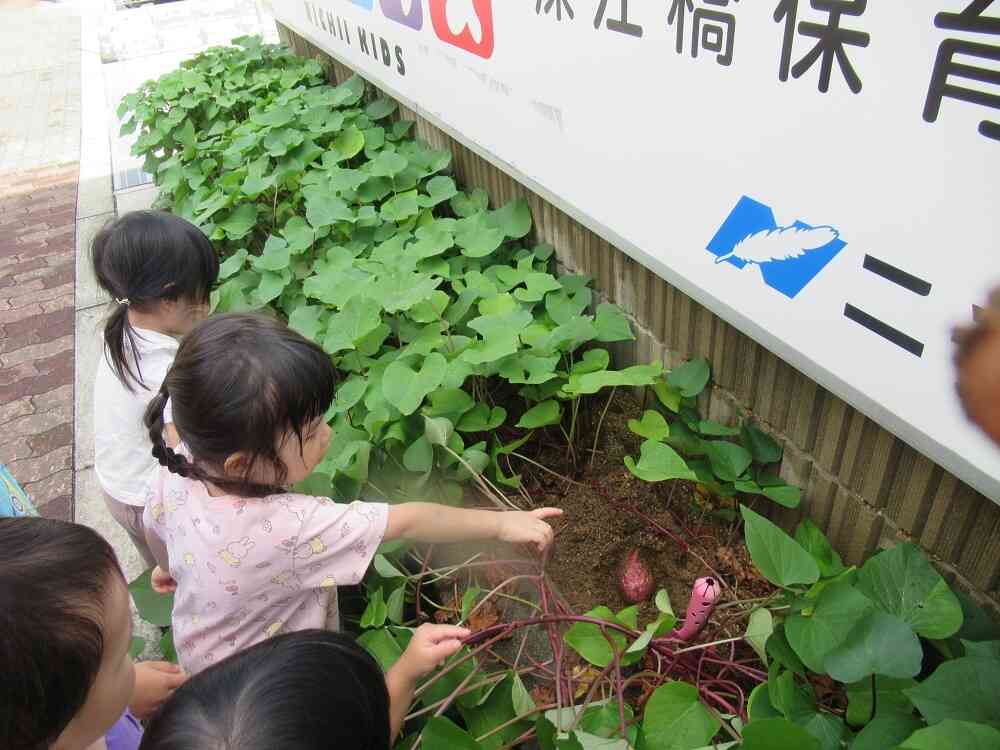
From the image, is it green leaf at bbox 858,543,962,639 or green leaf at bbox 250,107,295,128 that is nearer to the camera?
green leaf at bbox 858,543,962,639

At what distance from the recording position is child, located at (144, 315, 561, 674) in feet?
3.83

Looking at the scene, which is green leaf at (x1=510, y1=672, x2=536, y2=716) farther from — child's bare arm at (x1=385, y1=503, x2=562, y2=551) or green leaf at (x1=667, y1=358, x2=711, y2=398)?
green leaf at (x1=667, y1=358, x2=711, y2=398)

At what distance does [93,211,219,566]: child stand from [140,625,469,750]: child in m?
1.07

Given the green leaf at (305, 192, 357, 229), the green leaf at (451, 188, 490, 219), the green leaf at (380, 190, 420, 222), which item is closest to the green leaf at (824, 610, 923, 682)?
the green leaf at (451, 188, 490, 219)

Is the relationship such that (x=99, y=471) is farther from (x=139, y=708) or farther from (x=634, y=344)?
(x=634, y=344)

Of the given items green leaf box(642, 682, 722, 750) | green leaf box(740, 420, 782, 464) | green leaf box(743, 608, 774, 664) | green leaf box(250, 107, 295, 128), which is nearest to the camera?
green leaf box(642, 682, 722, 750)

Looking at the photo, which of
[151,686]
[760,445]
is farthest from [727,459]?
[151,686]

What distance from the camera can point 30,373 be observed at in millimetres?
3428

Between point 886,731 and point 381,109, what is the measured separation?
10.1 ft

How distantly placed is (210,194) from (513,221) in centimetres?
178

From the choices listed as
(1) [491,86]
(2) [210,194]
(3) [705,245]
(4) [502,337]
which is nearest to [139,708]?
(4) [502,337]

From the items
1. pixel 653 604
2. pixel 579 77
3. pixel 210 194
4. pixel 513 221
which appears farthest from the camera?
pixel 210 194

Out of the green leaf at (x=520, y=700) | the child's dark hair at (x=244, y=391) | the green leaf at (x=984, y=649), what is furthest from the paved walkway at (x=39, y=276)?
the green leaf at (x=984, y=649)

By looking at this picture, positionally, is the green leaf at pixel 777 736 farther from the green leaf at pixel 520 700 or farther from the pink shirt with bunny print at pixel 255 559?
the pink shirt with bunny print at pixel 255 559
